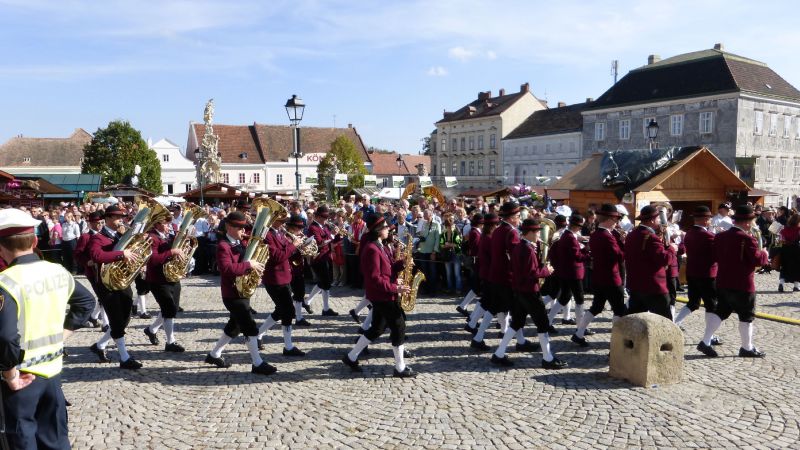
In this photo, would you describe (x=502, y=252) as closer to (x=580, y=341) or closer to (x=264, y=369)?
(x=580, y=341)

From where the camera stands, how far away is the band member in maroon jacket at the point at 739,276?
759 centimetres

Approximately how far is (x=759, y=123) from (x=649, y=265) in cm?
3935

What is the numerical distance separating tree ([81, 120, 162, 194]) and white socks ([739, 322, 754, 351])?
5819 centimetres

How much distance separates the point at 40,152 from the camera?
72562 mm

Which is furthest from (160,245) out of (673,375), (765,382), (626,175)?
(626,175)

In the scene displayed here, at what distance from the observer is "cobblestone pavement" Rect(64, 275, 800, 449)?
5332 mm

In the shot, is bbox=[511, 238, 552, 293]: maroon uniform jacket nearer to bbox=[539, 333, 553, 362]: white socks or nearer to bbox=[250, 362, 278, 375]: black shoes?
bbox=[539, 333, 553, 362]: white socks

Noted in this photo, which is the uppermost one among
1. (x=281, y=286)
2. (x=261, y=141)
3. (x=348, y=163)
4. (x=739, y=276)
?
(x=261, y=141)

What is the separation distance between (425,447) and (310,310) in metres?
6.07

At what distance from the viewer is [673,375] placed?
22.1ft

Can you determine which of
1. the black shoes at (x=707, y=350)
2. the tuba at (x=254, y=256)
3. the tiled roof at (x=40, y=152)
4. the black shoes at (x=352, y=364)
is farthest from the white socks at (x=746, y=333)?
the tiled roof at (x=40, y=152)

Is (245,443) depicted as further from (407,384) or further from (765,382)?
(765,382)

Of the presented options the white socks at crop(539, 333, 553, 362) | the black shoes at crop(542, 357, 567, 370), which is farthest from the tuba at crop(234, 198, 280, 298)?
the black shoes at crop(542, 357, 567, 370)

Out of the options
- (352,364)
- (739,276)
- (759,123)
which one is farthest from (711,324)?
(759,123)
